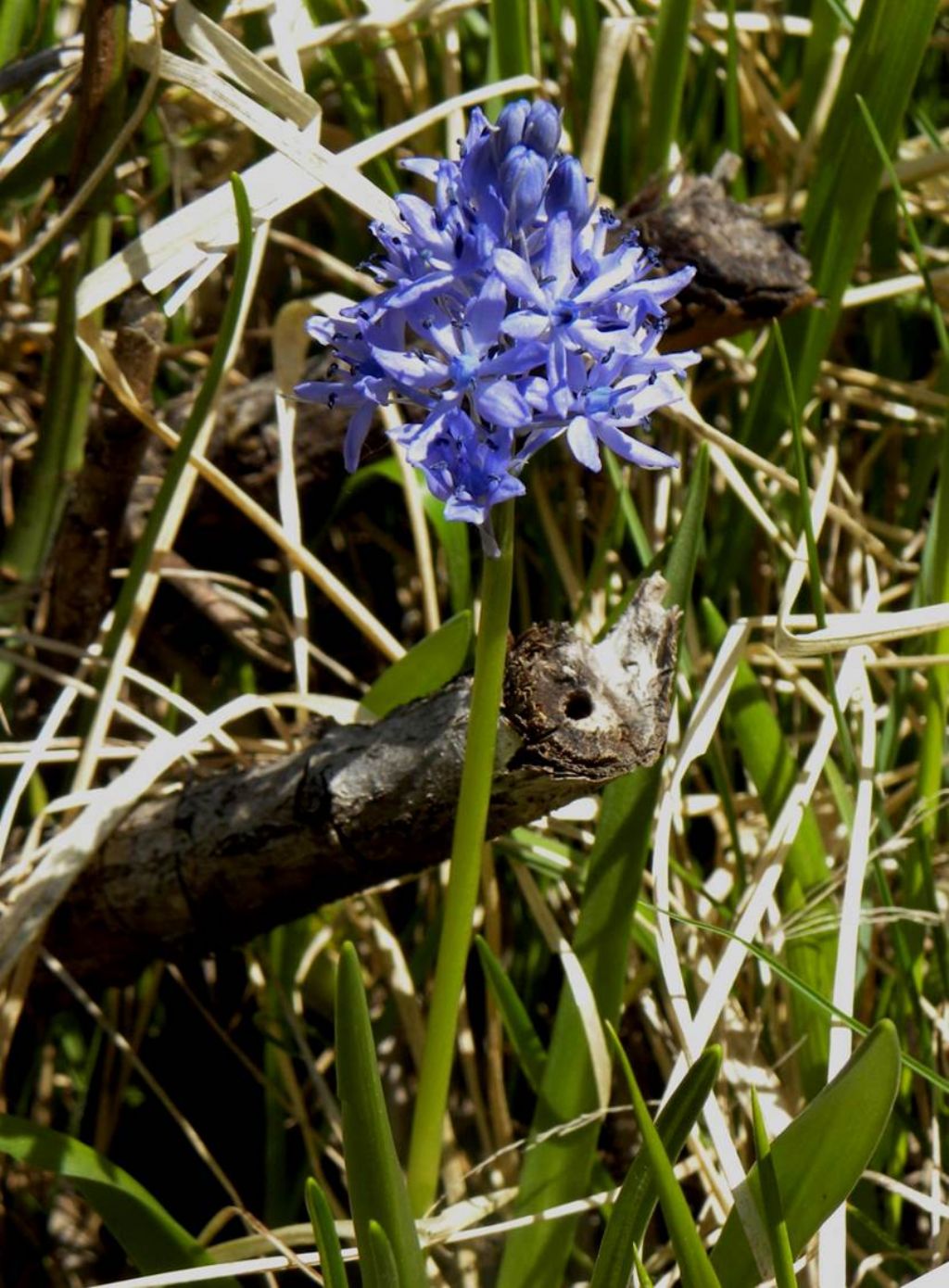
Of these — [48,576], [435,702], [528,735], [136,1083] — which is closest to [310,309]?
[48,576]

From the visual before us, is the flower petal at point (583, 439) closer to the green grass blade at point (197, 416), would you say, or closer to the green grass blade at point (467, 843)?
the green grass blade at point (467, 843)

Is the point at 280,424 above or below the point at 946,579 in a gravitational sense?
above

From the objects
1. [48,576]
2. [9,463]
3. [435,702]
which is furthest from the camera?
[9,463]

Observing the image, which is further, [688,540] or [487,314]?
[688,540]

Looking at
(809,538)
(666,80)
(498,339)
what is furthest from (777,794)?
(666,80)

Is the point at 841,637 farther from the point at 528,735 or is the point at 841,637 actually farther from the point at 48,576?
the point at 48,576

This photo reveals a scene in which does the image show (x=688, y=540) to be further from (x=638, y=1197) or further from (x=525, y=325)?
(x=638, y=1197)

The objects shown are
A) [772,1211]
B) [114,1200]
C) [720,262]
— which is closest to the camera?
[772,1211]
